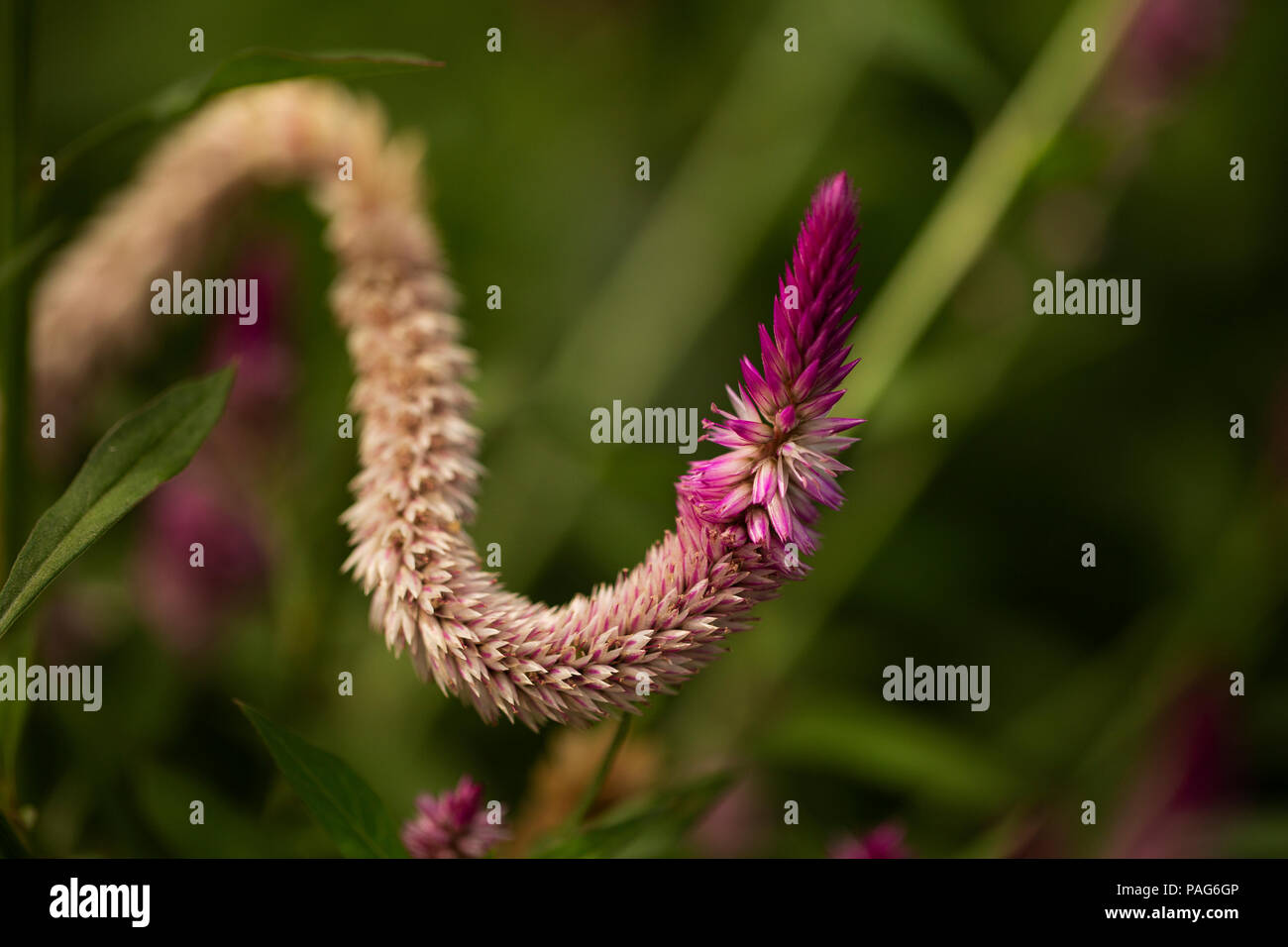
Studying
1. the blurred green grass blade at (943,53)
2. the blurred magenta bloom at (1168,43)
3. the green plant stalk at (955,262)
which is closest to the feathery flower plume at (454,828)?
the green plant stalk at (955,262)

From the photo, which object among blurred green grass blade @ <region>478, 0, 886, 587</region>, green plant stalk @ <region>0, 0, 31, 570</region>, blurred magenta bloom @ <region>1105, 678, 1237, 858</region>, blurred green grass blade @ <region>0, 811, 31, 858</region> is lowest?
blurred magenta bloom @ <region>1105, 678, 1237, 858</region>

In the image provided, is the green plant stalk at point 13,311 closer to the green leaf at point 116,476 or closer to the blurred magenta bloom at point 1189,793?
the green leaf at point 116,476

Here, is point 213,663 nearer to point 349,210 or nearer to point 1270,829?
point 349,210

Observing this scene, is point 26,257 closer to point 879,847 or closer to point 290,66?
point 290,66

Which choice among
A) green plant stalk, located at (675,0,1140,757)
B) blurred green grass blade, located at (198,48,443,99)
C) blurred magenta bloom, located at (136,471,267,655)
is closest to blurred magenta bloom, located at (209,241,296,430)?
blurred magenta bloom, located at (136,471,267,655)

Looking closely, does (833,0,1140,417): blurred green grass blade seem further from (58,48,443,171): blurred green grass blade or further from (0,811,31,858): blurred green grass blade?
(0,811,31,858): blurred green grass blade
